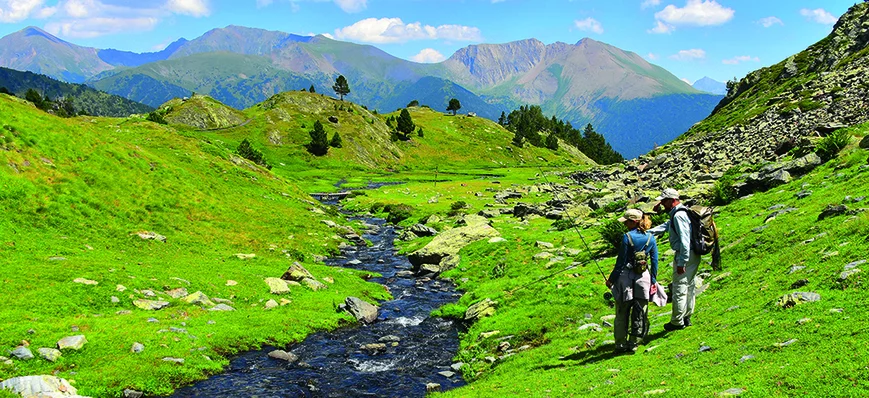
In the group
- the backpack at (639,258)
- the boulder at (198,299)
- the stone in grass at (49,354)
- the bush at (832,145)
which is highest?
the bush at (832,145)

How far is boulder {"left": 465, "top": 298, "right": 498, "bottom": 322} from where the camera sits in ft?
78.2

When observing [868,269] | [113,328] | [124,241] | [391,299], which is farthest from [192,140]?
[868,269]

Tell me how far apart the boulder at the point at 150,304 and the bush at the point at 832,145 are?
3733 cm

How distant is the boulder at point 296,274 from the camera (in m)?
28.4

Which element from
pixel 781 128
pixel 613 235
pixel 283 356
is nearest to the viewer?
pixel 283 356

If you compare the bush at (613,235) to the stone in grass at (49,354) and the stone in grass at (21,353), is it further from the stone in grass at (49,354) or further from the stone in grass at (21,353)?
the stone in grass at (21,353)

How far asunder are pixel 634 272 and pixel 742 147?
46.2 m

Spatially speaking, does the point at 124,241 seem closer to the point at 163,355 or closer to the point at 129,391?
the point at 163,355

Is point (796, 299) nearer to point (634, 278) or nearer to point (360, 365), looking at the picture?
point (634, 278)

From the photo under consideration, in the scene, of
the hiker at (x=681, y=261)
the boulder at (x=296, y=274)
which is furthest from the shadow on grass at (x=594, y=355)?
the boulder at (x=296, y=274)

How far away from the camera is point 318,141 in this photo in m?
148

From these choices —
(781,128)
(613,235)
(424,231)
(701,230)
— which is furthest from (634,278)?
(781,128)

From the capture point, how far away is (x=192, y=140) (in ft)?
197

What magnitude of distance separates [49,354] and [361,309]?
1299 centimetres
